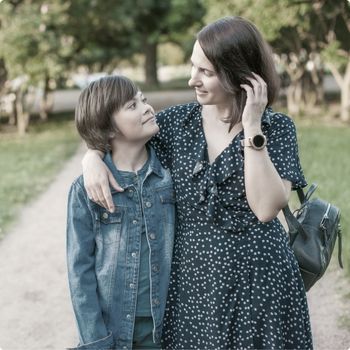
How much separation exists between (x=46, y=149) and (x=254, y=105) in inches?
471

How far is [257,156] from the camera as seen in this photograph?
2.05 m

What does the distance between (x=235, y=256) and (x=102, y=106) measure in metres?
0.74

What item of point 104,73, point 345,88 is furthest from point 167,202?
point 345,88

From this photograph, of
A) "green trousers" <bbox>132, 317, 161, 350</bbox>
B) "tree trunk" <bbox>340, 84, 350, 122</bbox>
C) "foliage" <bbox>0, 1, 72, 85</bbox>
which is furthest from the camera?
"tree trunk" <bbox>340, 84, 350, 122</bbox>

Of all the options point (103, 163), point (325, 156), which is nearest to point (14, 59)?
point (325, 156)

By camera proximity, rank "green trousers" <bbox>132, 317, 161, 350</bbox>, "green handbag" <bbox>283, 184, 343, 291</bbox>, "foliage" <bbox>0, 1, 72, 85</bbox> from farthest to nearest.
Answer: "foliage" <bbox>0, 1, 72, 85</bbox>, "green handbag" <bbox>283, 184, 343, 291</bbox>, "green trousers" <bbox>132, 317, 161, 350</bbox>

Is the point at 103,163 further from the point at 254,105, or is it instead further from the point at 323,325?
the point at 323,325

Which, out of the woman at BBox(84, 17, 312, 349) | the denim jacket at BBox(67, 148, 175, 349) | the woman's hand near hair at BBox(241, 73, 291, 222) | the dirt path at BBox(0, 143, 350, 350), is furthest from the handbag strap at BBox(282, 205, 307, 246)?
the dirt path at BBox(0, 143, 350, 350)

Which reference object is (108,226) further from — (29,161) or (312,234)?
(29,161)

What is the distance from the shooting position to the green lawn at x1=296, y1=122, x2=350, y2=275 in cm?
716

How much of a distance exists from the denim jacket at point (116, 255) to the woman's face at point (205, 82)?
34cm

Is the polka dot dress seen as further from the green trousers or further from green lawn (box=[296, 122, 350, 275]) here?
green lawn (box=[296, 122, 350, 275])

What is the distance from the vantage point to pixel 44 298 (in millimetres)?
5051

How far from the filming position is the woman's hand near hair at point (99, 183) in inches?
89.1
